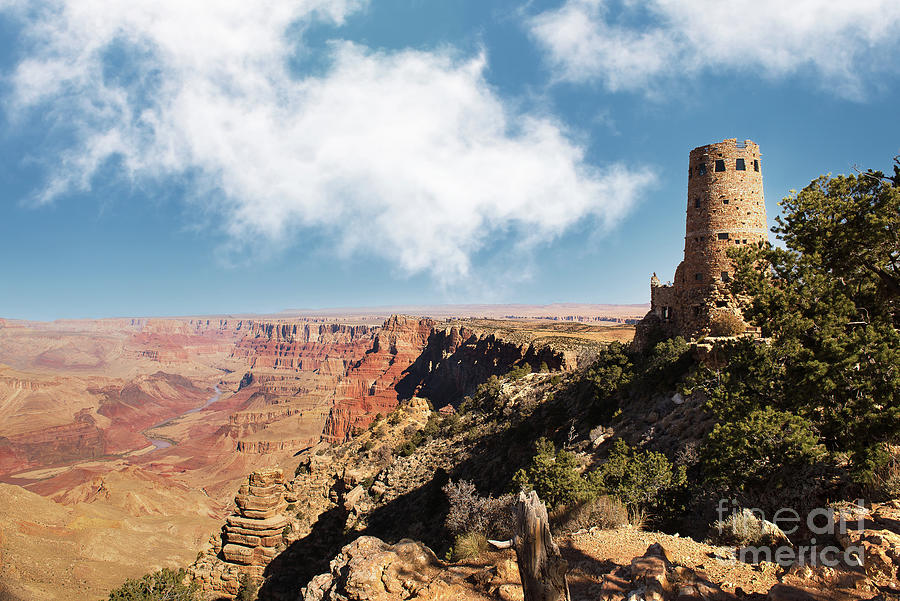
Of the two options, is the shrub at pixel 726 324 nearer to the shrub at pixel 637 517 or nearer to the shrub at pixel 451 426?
the shrub at pixel 637 517

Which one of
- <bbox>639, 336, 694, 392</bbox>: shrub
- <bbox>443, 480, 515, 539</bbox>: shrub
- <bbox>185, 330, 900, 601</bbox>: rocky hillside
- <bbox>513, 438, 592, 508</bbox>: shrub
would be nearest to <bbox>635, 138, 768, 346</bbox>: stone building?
<bbox>639, 336, 694, 392</bbox>: shrub

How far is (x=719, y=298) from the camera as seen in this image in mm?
20047

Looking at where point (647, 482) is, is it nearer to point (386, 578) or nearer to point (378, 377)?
point (386, 578)

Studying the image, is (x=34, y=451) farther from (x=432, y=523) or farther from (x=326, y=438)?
(x=432, y=523)

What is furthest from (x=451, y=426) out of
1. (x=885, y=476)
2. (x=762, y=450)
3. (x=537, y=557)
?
(x=537, y=557)

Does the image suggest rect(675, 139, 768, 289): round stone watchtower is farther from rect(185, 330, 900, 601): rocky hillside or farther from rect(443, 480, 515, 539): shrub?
rect(443, 480, 515, 539): shrub

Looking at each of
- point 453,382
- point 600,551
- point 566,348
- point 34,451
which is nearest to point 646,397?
point 600,551

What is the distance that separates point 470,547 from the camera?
39.2ft

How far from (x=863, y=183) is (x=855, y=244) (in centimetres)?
139

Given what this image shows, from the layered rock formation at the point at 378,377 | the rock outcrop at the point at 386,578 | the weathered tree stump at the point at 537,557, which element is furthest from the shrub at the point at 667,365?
the layered rock formation at the point at 378,377

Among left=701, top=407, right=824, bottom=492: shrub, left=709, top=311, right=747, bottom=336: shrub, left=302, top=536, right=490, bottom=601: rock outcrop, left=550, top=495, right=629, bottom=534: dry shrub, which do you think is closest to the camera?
left=701, top=407, right=824, bottom=492: shrub

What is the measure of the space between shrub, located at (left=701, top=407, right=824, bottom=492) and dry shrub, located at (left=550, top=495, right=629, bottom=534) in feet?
8.72

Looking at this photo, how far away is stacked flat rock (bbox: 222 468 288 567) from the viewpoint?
25.3 meters

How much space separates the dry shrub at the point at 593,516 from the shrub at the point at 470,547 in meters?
2.26
